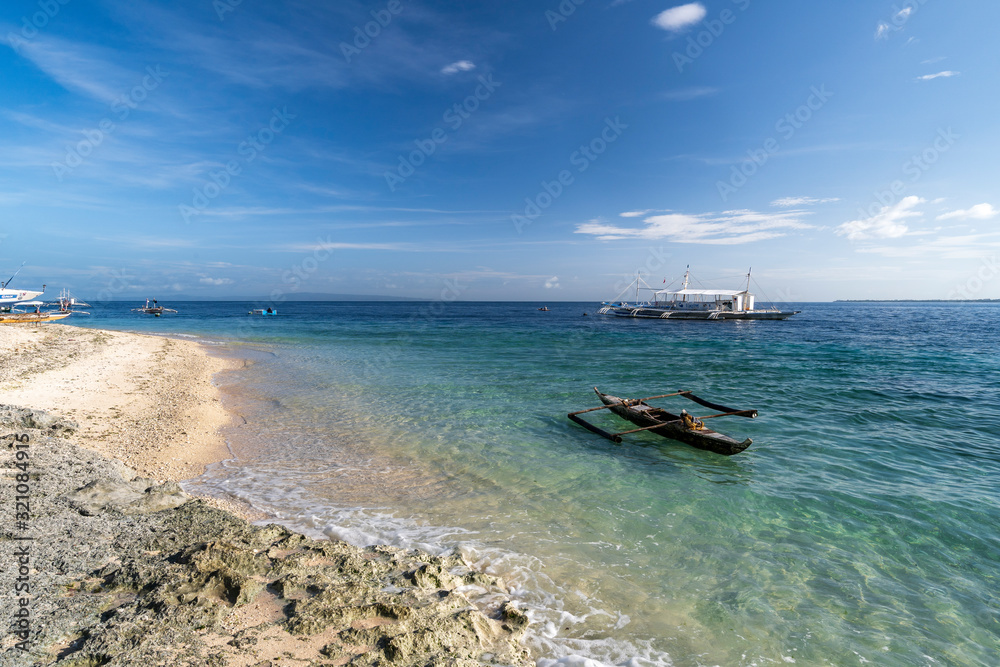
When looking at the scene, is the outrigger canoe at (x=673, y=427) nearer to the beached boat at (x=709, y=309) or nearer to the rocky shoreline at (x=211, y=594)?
the rocky shoreline at (x=211, y=594)

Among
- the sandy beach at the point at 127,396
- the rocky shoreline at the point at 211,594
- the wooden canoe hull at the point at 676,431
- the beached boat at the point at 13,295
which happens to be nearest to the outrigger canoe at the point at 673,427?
the wooden canoe hull at the point at 676,431

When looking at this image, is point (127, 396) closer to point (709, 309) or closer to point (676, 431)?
point (676, 431)

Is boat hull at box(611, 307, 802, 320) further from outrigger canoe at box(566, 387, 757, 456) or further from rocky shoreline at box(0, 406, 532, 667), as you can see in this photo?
rocky shoreline at box(0, 406, 532, 667)

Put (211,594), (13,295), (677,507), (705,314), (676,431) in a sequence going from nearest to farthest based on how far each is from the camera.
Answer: (211,594) → (677,507) → (676,431) → (13,295) → (705,314)

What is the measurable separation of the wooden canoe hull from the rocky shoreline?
7946 mm

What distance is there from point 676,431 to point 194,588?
11.5 metres

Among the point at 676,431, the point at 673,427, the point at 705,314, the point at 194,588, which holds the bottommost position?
the point at 676,431

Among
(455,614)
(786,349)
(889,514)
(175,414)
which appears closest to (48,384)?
(175,414)

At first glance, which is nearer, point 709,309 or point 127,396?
point 127,396

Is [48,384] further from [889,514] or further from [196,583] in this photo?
[889,514]

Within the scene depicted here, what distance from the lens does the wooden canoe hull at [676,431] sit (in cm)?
1103

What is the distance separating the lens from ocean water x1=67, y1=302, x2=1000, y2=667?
545 centimetres

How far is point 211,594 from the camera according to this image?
4.82 m

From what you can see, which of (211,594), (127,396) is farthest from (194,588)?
(127,396)
